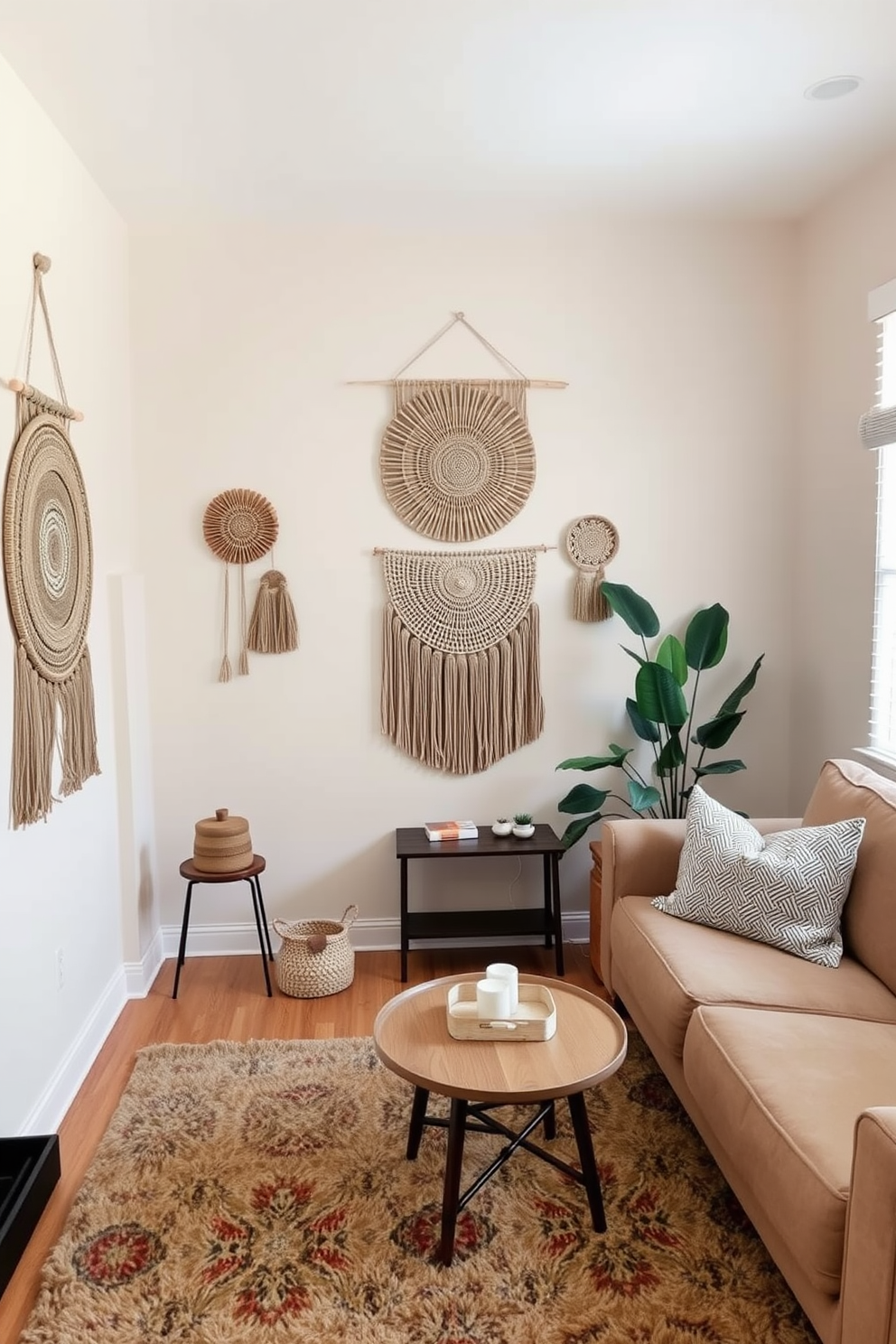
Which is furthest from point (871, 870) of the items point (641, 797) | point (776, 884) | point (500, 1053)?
point (500, 1053)

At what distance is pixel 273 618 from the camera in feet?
12.3

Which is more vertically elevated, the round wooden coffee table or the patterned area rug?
the round wooden coffee table

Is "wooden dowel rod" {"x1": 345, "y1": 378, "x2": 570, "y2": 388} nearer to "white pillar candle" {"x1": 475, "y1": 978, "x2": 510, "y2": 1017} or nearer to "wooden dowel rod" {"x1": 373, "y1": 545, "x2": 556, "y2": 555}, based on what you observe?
"wooden dowel rod" {"x1": 373, "y1": 545, "x2": 556, "y2": 555}

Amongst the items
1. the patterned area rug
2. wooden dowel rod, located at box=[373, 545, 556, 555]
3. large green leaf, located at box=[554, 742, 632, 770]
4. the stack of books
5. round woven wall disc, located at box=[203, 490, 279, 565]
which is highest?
round woven wall disc, located at box=[203, 490, 279, 565]

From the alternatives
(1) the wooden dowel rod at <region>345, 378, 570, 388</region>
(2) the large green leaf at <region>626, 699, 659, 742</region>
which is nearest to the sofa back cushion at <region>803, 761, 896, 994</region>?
(2) the large green leaf at <region>626, 699, 659, 742</region>

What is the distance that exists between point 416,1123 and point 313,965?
1.10 m

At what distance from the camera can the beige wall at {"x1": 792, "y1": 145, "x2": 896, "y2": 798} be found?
331 cm

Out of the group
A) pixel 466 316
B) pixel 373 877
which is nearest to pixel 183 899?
pixel 373 877

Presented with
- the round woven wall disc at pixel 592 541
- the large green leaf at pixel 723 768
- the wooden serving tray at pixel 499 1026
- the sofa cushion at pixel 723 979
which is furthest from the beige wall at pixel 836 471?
the wooden serving tray at pixel 499 1026

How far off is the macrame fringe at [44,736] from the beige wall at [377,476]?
2.56 ft

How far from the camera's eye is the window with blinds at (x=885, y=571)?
3.22 m

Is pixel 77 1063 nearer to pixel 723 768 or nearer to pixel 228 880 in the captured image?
pixel 228 880

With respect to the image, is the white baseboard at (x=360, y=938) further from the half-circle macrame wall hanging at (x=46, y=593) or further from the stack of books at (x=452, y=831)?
the half-circle macrame wall hanging at (x=46, y=593)

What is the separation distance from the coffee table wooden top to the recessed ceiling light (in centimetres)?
243
